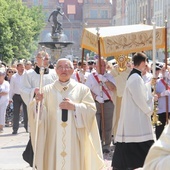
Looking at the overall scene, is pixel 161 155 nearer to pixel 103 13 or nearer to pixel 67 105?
pixel 67 105

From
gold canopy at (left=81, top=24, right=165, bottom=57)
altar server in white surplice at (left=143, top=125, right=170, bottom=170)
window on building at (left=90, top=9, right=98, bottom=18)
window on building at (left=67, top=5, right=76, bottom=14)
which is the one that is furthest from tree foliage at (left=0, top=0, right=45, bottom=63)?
window on building at (left=90, top=9, right=98, bottom=18)

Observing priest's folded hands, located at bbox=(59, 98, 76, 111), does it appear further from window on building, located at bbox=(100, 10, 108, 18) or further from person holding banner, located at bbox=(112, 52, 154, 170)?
window on building, located at bbox=(100, 10, 108, 18)

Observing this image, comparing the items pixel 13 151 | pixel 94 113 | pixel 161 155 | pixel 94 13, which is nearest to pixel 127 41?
pixel 13 151

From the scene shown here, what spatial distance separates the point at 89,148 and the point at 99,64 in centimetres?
422

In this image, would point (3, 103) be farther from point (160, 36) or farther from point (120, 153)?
point (120, 153)

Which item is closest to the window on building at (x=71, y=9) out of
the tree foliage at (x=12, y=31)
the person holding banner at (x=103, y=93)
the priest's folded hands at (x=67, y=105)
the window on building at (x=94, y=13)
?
the window on building at (x=94, y=13)

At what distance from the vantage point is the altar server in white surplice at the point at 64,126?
322 inches

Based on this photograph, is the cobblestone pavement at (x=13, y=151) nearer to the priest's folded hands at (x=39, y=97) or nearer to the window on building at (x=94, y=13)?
the priest's folded hands at (x=39, y=97)

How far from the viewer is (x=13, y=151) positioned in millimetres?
12945

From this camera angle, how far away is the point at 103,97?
41.2ft

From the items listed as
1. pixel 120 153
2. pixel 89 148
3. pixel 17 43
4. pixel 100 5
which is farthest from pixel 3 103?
pixel 100 5

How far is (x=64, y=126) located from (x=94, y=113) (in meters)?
0.37

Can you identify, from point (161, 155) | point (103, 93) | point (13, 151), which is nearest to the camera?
point (161, 155)

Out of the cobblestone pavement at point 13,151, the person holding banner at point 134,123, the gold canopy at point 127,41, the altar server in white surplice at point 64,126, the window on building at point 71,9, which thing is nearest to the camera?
the altar server in white surplice at point 64,126
